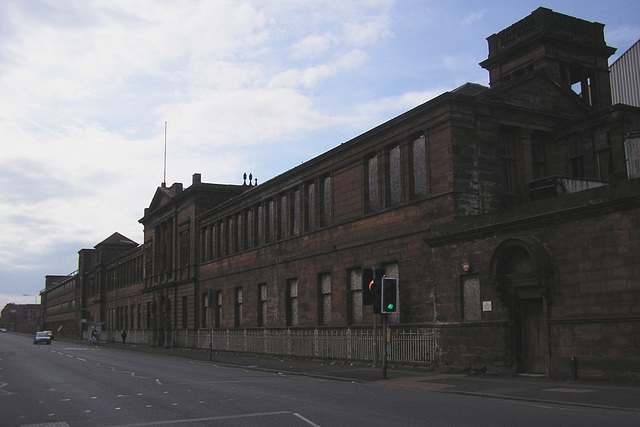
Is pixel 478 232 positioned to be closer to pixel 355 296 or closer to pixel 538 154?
pixel 538 154

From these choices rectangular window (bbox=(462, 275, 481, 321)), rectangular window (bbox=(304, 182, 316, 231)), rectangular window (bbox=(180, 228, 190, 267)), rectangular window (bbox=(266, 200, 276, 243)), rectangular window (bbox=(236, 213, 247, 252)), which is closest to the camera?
rectangular window (bbox=(462, 275, 481, 321))

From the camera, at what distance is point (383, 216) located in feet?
90.9

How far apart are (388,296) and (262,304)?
66.2ft

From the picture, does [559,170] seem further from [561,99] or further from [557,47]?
[557,47]

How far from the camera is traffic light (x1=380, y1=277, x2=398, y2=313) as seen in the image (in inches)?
797

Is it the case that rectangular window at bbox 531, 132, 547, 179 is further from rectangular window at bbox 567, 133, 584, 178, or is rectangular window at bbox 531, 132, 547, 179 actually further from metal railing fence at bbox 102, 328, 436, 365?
metal railing fence at bbox 102, 328, 436, 365

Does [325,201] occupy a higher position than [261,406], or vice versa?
[325,201]

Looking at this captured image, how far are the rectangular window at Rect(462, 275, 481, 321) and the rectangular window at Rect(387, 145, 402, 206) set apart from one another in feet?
21.0

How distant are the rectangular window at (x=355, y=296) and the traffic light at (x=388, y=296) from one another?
8737mm

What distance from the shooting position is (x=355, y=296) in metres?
29.8

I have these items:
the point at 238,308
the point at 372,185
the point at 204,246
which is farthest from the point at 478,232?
the point at 204,246

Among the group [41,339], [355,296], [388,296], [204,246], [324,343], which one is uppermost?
[204,246]

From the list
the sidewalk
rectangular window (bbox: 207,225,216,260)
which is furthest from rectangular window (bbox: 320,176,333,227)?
rectangular window (bbox: 207,225,216,260)

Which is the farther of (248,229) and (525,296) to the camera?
(248,229)
